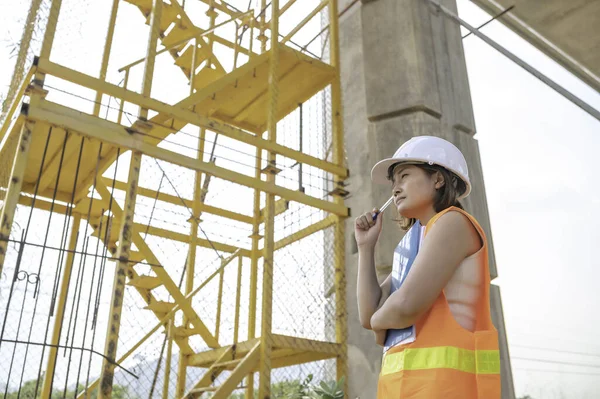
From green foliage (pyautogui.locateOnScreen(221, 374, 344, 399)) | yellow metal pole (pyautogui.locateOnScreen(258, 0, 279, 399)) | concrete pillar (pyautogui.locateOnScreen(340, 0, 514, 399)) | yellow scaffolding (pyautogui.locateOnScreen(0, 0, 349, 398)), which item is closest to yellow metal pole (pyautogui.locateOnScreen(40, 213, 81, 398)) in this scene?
yellow scaffolding (pyautogui.locateOnScreen(0, 0, 349, 398))

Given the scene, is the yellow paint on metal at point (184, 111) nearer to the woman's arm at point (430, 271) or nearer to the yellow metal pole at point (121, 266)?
the yellow metal pole at point (121, 266)

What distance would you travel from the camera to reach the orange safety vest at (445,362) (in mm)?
1341

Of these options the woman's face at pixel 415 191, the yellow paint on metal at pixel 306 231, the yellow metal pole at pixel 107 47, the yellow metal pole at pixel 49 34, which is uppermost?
the yellow metal pole at pixel 107 47

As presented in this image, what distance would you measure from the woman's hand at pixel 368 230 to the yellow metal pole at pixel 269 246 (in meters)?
4.86

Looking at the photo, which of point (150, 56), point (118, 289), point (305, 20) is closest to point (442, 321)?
point (118, 289)

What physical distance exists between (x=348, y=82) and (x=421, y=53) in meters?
1.39

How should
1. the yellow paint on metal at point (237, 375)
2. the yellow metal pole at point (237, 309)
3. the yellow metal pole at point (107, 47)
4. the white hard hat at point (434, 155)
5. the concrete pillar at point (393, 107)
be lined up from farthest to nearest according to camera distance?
the yellow metal pole at point (107, 47) → the yellow metal pole at point (237, 309) → the concrete pillar at point (393, 107) → the yellow paint on metal at point (237, 375) → the white hard hat at point (434, 155)

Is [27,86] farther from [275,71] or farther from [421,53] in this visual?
[421,53]

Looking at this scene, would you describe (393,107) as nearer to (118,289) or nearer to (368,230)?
(118,289)

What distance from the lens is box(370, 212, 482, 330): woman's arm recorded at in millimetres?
1394

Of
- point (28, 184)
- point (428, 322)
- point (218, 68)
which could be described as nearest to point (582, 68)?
point (218, 68)

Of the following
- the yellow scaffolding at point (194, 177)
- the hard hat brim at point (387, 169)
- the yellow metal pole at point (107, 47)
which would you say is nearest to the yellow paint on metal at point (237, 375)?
the yellow scaffolding at point (194, 177)

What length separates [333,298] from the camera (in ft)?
24.8

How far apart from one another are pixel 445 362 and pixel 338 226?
631cm
